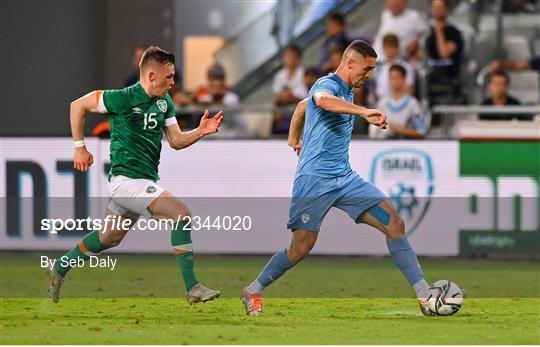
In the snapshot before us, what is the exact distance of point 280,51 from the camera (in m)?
22.2

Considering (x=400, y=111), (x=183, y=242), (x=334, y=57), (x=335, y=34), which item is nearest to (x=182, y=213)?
(x=183, y=242)

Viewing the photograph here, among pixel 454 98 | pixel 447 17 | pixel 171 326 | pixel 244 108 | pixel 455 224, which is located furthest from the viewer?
pixel 447 17

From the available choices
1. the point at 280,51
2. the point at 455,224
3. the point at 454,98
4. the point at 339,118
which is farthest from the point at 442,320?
the point at 280,51

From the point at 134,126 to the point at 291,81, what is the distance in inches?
340

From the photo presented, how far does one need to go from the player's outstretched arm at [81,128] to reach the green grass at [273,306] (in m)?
1.23

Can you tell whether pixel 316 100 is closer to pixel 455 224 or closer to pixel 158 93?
pixel 158 93

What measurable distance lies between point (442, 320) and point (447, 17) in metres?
11.0

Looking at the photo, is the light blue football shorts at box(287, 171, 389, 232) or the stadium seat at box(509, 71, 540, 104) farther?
the stadium seat at box(509, 71, 540, 104)

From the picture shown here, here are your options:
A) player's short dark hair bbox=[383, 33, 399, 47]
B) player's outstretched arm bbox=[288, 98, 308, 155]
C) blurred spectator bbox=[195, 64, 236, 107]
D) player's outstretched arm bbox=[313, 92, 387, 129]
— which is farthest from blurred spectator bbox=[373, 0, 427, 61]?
player's outstretched arm bbox=[313, 92, 387, 129]

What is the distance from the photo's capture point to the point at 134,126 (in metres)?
12.0

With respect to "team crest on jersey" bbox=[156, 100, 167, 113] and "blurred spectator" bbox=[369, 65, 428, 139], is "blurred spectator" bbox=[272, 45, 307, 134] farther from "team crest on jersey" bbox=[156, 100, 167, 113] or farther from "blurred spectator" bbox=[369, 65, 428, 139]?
"team crest on jersey" bbox=[156, 100, 167, 113]

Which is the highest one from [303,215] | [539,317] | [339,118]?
[339,118]

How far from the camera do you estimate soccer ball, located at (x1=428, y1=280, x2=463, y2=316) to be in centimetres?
1174

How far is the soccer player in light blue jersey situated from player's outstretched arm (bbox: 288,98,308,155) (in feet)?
0.10
